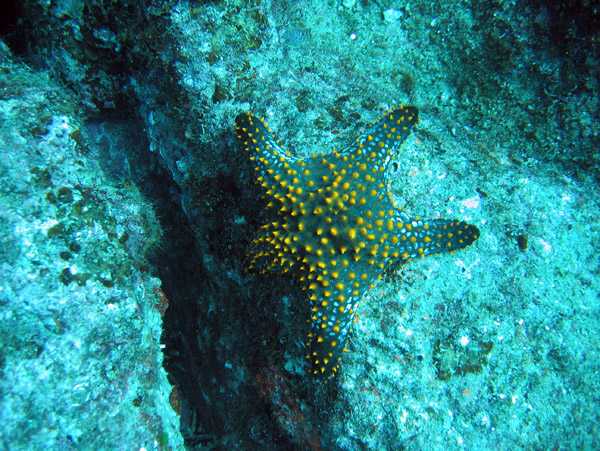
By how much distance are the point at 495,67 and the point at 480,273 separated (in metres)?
3.32

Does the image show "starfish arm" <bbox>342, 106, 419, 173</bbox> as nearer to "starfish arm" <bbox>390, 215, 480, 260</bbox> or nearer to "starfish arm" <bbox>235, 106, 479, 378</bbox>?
"starfish arm" <bbox>235, 106, 479, 378</bbox>

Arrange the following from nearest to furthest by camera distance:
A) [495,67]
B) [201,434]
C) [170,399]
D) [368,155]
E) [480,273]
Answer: [368,155] → [480,273] → [170,399] → [495,67] → [201,434]

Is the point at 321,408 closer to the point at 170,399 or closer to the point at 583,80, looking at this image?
the point at 170,399

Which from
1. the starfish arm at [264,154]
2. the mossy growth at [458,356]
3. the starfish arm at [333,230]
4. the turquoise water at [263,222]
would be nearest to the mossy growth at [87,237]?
the turquoise water at [263,222]

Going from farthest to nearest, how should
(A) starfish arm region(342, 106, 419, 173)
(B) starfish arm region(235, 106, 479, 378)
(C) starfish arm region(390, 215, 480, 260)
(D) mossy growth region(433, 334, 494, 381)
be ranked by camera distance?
(D) mossy growth region(433, 334, 494, 381), (A) starfish arm region(342, 106, 419, 173), (C) starfish arm region(390, 215, 480, 260), (B) starfish arm region(235, 106, 479, 378)

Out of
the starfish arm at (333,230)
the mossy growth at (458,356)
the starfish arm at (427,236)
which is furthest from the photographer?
the mossy growth at (458,356)

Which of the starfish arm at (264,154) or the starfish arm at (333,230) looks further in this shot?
the starfish arm at (264,154)

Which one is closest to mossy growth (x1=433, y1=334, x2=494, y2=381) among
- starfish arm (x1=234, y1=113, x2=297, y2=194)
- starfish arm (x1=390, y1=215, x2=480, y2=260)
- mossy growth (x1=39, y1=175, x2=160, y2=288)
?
starfish arm (x1=390, y1=215, x2=480, y2=260)

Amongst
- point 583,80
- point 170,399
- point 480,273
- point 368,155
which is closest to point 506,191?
point 480,273

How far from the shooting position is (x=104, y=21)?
14.4ft

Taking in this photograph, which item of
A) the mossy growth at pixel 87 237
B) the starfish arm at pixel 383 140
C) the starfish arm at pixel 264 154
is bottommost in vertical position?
the mossy growth at pixel 87 237

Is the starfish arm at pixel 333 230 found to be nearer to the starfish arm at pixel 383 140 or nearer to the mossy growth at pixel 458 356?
the starfish arm at pixel 383 140

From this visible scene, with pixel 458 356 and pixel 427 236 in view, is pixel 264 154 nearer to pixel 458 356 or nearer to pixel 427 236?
pixel 427 236

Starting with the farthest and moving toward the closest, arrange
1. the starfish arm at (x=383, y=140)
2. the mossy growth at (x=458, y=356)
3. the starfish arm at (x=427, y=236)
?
the mossy growth at (x=458, y=356) < the starfish arm at (x=383, y=140) < the starfish arm at (x=427, y=236)
